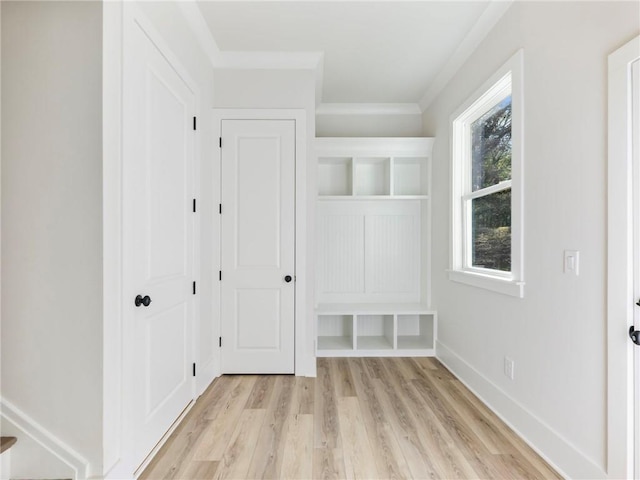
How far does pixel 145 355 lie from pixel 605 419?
87.4 inches

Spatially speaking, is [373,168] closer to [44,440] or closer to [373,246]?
[373,246]

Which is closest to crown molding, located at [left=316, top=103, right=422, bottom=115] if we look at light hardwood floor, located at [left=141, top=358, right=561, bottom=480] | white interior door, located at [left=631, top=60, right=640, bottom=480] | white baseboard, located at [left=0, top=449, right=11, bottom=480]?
white interior door, located at [left=631, top=60, right=640, bottom=480]

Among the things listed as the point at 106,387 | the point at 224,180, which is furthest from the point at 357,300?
the point at 106,387

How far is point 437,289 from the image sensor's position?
11.5 ft

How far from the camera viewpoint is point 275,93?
296cm

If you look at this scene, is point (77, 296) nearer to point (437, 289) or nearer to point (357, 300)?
point (357, 300)

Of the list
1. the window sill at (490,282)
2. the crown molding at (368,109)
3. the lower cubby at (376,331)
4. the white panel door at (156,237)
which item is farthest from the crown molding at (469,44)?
the lower cubby at (376,331)

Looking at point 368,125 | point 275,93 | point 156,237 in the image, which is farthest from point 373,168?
point 156,237

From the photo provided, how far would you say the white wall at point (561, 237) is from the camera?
151 cm

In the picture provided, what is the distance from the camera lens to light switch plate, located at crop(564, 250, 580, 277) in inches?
63.7

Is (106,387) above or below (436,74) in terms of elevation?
below

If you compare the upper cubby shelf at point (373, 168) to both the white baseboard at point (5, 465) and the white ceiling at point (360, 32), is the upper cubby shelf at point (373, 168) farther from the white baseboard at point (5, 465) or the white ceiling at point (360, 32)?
the white baseboard at point (5, 465)

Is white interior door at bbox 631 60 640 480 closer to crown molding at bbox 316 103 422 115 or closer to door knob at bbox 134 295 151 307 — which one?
door knob at bbox 134 295 151 307

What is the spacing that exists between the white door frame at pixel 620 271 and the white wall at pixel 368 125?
2.62 meters
